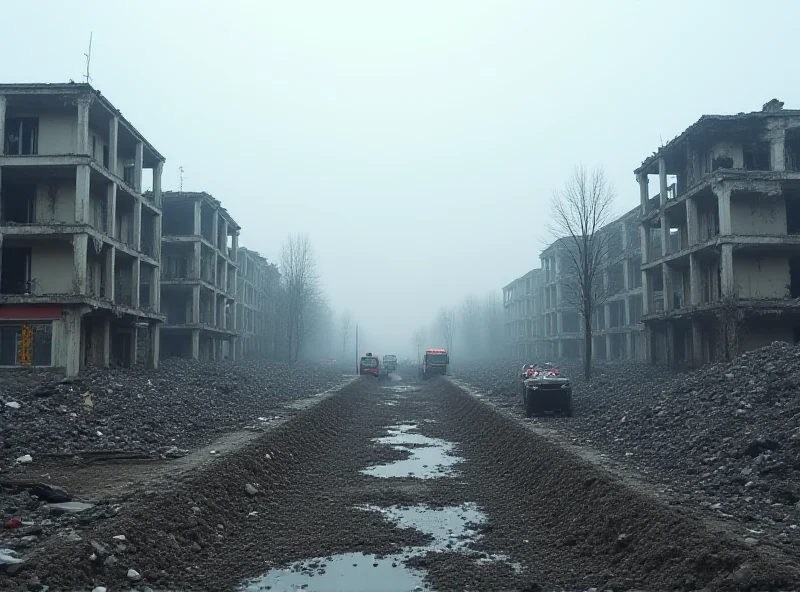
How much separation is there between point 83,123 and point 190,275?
796 inches

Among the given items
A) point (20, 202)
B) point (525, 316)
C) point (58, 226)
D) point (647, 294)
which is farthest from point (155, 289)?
point (525, 316)

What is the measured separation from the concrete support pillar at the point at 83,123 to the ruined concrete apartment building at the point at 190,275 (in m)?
18.3

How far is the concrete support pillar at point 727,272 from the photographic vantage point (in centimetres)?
2923

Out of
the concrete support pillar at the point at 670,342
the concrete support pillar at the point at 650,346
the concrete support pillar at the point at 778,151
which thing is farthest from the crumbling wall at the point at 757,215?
the concrete support pillar at the point at 650,346

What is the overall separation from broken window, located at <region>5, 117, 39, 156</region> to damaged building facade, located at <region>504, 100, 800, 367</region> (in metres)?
31.1

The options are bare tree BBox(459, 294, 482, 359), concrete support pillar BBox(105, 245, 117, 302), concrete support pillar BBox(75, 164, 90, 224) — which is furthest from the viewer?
bare tree BBox(459, 294, 482, 359)

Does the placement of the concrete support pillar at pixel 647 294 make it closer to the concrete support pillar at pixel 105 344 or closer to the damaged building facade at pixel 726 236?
the damaged building facade at pixel 726 236

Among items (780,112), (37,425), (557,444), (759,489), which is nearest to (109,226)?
(37,425)

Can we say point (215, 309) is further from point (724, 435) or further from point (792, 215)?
point (724, 435)

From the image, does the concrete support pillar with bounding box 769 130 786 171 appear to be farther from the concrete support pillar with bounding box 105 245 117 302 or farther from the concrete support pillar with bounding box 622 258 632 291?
the concrete support pillar with bounding box 105 245 117 302

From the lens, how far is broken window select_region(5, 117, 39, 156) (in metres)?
28.8

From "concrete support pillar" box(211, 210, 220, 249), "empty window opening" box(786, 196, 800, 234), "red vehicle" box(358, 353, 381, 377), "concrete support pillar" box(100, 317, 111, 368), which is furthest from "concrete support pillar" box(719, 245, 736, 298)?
"red vehicle" box(358, 353, 381, 377)

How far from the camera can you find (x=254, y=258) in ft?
262

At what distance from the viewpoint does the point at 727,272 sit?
29.3m
